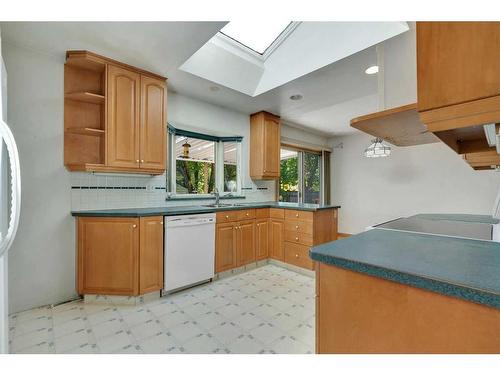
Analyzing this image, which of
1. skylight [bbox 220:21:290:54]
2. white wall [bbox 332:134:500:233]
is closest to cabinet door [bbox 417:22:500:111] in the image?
skylight [bbox 220:21:290:54]

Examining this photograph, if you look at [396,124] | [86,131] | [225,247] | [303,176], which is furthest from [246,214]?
[303,176]

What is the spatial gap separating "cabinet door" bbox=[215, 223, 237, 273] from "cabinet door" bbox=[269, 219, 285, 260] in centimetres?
67

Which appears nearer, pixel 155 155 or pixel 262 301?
pixel 262 301

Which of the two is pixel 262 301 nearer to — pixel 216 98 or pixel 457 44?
pixel 457 44

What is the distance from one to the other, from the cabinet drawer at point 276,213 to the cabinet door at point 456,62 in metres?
2.81

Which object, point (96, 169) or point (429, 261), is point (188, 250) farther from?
point (429, 261)

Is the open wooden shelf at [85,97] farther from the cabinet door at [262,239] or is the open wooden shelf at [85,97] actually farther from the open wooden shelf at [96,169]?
the cabinet door at [262,239]

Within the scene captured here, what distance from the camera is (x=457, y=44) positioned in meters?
0.63

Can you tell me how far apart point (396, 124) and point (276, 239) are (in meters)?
2.58

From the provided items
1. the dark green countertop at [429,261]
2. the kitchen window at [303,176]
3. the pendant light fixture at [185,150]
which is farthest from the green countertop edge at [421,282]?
the kitchen window at [303,176]

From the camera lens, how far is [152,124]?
8.73 feet

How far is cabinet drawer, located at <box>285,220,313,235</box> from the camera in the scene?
3130 mm

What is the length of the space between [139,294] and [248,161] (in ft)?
8.28

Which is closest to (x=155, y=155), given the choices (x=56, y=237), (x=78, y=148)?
(x=78, y=148)
